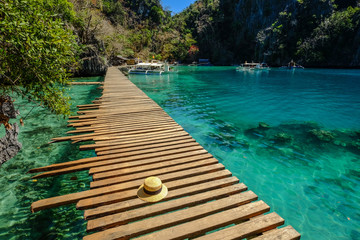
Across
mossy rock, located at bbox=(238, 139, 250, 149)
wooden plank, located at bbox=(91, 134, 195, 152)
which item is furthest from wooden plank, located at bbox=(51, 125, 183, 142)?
mossy rock, located at bbox=(238, 139, 250, 149)

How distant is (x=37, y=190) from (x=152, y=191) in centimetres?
386

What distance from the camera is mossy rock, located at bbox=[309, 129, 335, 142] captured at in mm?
8578

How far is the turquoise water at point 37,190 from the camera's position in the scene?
375 cm

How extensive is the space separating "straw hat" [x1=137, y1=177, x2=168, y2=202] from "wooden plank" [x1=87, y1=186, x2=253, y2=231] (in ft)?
0.47

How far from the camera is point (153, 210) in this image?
2738mm

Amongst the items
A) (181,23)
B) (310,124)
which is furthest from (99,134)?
(181,23)

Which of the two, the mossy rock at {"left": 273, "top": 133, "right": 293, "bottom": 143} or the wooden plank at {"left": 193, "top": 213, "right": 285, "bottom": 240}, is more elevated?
the wooden plank at {"left": 193, "top": 213, "right": 285, "bottom": 240}

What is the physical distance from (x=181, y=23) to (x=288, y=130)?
298ft

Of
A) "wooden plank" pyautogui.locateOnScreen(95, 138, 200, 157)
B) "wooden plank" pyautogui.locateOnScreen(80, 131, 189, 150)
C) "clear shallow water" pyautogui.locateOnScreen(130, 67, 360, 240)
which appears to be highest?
"wooden plank" pyautogui.locateOnScreen(80, 131, 189, 150)

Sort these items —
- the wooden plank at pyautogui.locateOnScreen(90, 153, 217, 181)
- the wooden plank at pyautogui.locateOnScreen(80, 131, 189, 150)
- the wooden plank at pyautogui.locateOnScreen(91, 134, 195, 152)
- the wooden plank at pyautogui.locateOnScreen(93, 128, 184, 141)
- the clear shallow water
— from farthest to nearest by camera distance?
the wooden plank at pyautogui.locateOnScreen(93, 128, 184, 141) → the wooden plank at pyautogui.locateOnScreen(80, 131, 189, 150) → the wooden plank at pyautogui.locateOnScreen(91, 134, 195, 152) → the clear shallow water → the wooden plank at pyautogui.locateOnScreen(90, 153, 217, 181)

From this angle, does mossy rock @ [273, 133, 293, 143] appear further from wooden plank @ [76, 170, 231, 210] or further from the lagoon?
wooden plank @ [76, 170, 231, 210]

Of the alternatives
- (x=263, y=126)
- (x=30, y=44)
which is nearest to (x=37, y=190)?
(x=30, y=44)

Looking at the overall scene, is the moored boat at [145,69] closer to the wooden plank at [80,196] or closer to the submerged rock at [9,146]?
the submerged rock at [9,146]

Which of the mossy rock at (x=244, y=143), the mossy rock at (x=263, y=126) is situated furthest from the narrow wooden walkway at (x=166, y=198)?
the mossy rock at (x=263, y=126)
